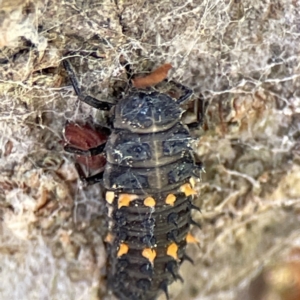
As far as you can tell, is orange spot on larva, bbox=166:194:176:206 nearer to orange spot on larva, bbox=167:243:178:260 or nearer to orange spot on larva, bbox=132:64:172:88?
orange spot on larva, bbox=167:243:178:260

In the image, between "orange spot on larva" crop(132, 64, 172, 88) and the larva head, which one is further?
"orange spot on larva" crop(132, 64, 172, 88)

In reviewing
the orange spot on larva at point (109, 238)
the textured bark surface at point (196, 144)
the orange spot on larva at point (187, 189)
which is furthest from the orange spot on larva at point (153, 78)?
the orange spot on larva at point (109, 238)

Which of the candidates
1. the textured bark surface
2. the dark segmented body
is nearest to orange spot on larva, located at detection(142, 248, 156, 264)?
the dark segmented body

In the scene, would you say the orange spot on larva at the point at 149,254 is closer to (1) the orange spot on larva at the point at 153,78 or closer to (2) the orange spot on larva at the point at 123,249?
(2) the orange spot on larva at the point at 123,249

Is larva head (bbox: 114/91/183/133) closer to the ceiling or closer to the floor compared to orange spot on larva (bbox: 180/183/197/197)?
closer to the ceiling

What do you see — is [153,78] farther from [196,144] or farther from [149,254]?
[149,254]

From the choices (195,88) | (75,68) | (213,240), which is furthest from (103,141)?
(213,240)

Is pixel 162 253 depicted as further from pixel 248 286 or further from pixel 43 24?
pixel 43 24

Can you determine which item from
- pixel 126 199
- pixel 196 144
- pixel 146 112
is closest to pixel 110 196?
pixel 126 199
